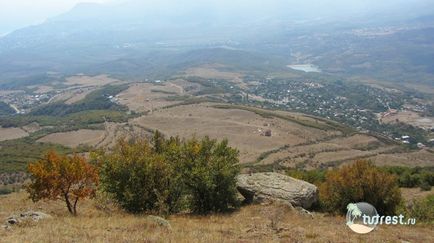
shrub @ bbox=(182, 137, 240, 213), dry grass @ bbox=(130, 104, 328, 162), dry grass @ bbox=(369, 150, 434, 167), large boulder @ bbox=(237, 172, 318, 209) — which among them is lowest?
dry grass @ bbox=(369, 150, 434, 167)

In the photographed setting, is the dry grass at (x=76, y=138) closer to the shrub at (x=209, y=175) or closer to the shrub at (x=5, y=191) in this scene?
the shrub at (x=5, y=191)

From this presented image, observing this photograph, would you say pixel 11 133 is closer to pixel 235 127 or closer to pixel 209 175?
pixel 235 127

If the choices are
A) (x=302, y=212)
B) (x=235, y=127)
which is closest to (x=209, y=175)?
(x=302, y=212)

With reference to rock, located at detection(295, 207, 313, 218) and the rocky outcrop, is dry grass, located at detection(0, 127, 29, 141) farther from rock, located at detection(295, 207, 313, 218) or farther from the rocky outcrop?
rock, located at detection(295, 207, 313, 218)

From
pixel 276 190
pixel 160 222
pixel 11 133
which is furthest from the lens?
pixel 11 133

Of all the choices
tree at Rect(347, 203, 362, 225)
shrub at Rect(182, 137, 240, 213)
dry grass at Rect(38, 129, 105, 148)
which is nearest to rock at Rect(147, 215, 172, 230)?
shrub at Rect(182, 137, 240, 213)

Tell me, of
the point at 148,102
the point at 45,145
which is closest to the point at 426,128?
the point at 148,102
